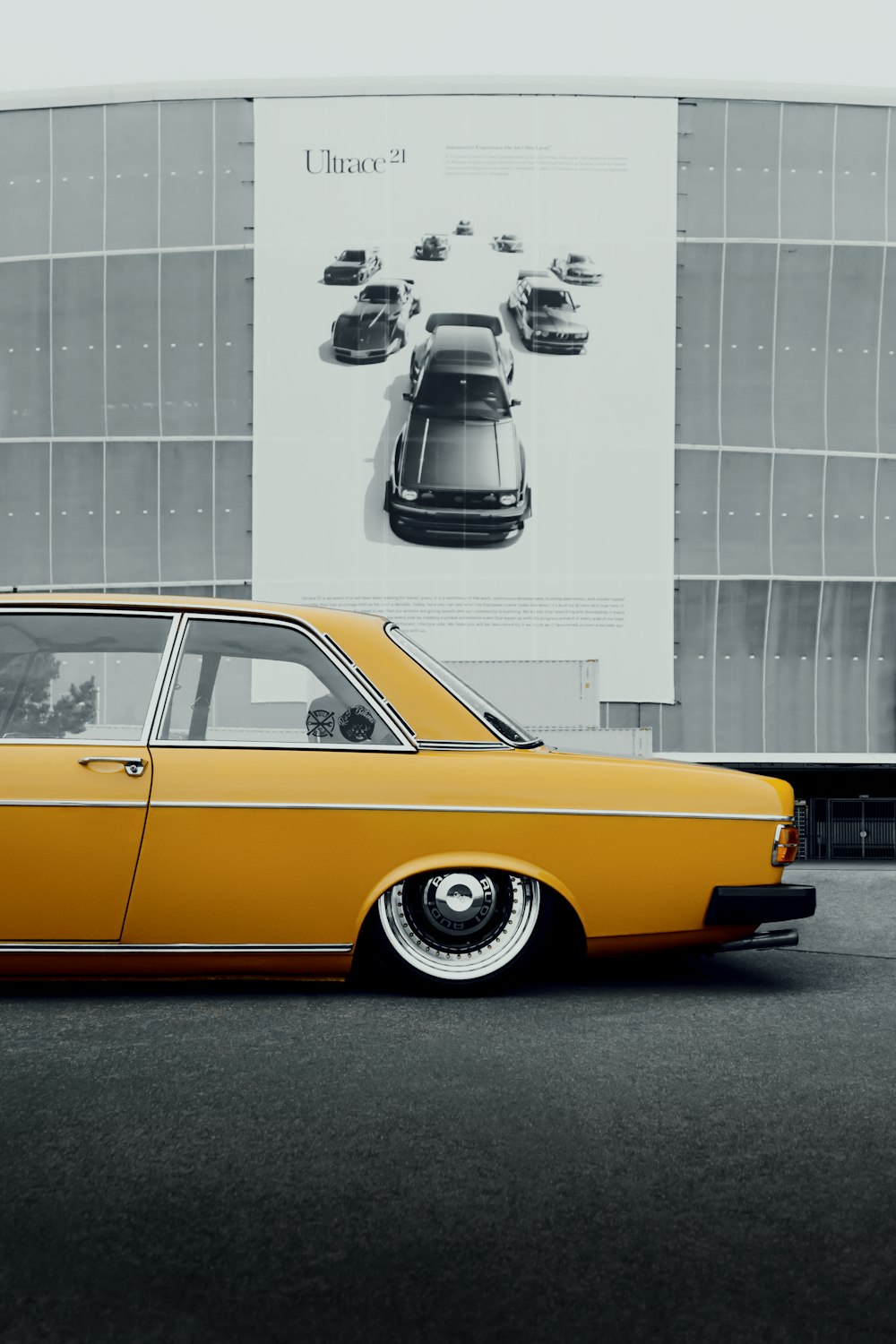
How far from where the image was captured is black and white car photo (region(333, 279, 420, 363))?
19.6m

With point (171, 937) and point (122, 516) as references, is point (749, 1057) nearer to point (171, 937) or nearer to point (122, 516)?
point (171, 937)

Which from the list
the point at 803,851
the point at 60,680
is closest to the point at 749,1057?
the point at 60,680

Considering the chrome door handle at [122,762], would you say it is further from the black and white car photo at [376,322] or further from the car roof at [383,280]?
the car roof at [383,280]

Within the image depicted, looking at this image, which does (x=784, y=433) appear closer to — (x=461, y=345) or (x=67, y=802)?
(x=461, y=345)

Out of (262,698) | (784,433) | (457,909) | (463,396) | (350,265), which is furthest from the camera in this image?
(784,433)

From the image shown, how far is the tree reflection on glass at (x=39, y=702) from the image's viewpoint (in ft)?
15.0

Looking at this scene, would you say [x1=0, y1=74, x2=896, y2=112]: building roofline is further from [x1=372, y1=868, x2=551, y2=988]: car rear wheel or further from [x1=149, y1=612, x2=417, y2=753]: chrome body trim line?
[x1=372, y1=868, x2=551, y2=988]: car rear wheel

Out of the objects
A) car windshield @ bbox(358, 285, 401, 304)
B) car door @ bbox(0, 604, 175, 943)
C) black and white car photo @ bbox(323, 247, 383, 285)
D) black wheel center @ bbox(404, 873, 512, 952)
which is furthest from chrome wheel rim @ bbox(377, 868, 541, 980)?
black and white car photo @ bbox(323, 247, 383, 285)

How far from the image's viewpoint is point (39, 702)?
4629mm

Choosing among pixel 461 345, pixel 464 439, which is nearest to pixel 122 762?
pixel 464 439

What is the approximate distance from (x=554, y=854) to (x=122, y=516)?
16611 mm

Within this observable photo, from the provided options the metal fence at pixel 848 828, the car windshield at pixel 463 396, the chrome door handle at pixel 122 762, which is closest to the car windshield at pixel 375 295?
the car windshield at pixel 463 396

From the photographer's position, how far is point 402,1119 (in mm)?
3033

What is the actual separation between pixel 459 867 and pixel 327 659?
2.95 ft
